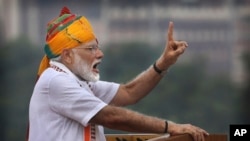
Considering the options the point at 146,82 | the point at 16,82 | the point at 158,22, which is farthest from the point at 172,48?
the point at 16,82

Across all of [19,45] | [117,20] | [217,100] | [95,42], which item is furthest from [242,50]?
[95,42]

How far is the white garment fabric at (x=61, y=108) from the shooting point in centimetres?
234

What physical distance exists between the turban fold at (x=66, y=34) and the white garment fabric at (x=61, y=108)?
7 cm

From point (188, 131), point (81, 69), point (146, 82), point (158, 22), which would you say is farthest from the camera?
point (158, 22)

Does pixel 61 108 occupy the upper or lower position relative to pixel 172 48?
lower

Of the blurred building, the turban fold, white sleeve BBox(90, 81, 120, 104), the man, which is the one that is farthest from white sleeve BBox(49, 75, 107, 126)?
the blurred building

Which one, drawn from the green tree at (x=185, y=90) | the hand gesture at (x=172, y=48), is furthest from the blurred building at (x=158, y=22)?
the hand gesture at (x=172, y=48)

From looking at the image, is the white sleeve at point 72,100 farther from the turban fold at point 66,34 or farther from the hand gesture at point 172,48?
the hand gesture at point 172,48

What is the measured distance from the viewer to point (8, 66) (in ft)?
12.4

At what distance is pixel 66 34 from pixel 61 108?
0.77ft

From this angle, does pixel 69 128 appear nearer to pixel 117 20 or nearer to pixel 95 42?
pixel 95 42

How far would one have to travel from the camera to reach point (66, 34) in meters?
2.45

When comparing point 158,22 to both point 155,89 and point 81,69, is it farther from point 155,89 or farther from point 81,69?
point 81,69

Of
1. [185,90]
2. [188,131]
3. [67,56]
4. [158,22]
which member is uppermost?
[158,22]
